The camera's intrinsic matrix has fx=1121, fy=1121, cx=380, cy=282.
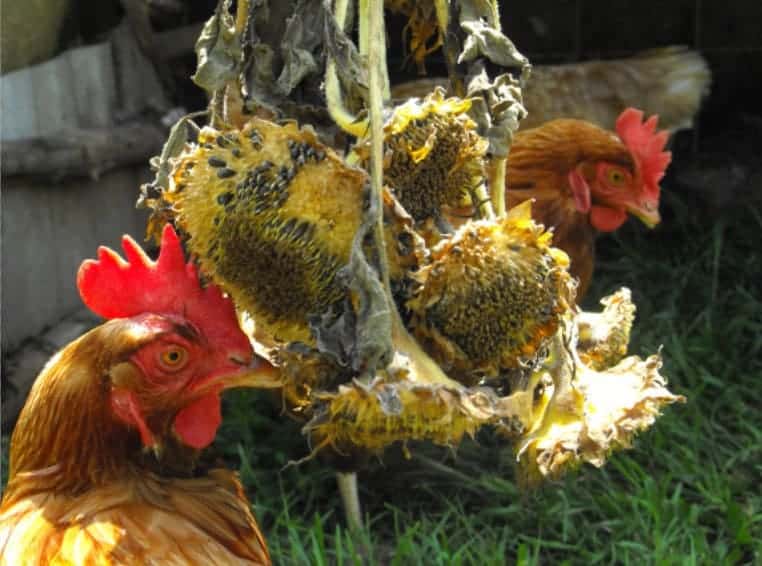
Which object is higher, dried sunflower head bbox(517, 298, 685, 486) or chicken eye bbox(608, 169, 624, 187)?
dried sunflower head bbox(517, 298, 685, 486)

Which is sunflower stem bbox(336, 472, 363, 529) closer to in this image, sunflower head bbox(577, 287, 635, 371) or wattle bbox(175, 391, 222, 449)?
wattle bbox(175, 391, 222, 449)

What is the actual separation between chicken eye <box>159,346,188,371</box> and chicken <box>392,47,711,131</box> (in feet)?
6.46

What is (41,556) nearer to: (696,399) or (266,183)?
(266,183)

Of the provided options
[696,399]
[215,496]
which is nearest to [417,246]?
[215,496]

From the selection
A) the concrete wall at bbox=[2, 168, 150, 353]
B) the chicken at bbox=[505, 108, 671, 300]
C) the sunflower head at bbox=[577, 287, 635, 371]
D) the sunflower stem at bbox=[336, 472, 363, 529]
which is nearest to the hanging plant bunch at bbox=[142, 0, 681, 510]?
the sunflower head at bbox=[577, 287, 635, 371]

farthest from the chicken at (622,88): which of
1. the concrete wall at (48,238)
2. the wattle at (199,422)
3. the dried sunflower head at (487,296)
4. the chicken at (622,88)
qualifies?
the dried sunflower head at (487,296)

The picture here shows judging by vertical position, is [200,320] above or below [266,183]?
below

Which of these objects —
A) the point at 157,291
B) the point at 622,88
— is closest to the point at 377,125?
the point at 157,291

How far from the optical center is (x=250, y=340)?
3.77 feet

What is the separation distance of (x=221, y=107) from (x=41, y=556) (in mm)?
521

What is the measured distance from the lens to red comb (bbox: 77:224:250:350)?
4.05 ft

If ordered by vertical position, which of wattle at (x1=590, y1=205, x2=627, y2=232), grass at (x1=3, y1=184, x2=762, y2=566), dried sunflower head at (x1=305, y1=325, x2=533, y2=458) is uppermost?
dried sunflower head at (x1=305, y1=325, x2=533, y2=458)

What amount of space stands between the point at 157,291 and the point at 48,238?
1.88 m

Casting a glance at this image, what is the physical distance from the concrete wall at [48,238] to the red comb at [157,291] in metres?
1.70
